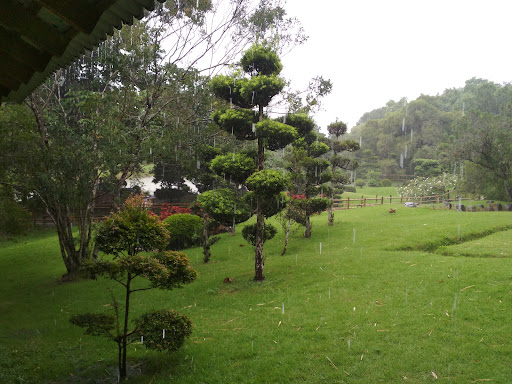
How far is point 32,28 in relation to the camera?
2.76 meters

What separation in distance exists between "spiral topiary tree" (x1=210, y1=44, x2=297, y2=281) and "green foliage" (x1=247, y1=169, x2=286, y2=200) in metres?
0.04

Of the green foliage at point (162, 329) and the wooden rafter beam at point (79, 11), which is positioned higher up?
the wooden rafter beam at point (79, 11)

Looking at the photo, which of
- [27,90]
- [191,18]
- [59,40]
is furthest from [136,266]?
[191,18]

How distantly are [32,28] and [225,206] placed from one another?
26.8 feet

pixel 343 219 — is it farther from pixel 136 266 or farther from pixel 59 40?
pixel 59 40

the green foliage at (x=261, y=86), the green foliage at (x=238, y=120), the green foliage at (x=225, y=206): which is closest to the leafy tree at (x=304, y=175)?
the green foliage at (x=261, y=86)

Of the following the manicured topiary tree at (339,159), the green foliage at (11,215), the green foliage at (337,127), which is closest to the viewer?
the green foliage at (11,215)

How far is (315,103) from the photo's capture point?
728 inches

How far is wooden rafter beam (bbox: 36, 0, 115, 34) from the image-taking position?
2439mm

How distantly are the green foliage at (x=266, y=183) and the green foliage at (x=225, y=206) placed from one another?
0.79 m

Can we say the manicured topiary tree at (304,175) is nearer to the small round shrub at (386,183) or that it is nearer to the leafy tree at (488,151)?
the leafy tree at (488,151)

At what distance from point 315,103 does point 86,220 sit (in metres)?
12.2

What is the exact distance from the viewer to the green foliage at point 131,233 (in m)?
5.74

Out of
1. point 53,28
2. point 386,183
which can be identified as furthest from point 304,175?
point 386,183
